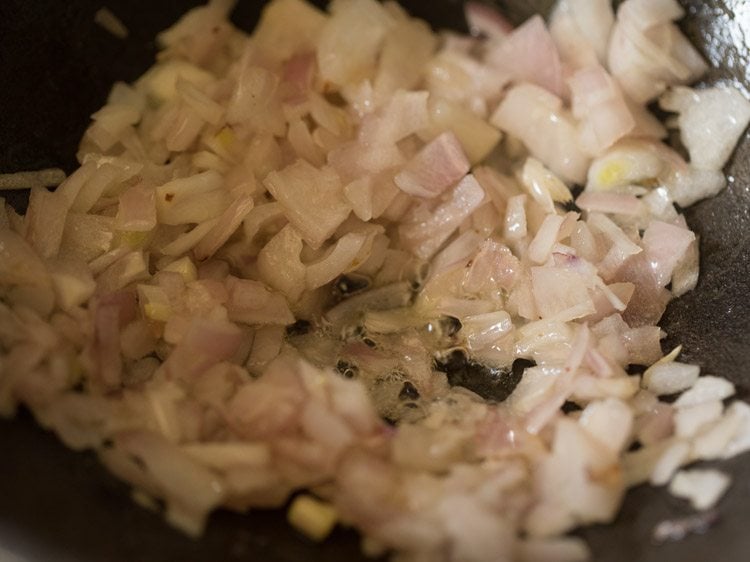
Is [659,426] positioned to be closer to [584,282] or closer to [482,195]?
[584,282]

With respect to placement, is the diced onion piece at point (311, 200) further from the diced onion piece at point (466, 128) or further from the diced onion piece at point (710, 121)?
the diced onion piece at point (710, 121)

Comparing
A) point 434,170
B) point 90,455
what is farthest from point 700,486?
point 90,455

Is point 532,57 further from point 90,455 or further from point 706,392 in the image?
point 90,455

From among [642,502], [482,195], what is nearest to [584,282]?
[482,195]

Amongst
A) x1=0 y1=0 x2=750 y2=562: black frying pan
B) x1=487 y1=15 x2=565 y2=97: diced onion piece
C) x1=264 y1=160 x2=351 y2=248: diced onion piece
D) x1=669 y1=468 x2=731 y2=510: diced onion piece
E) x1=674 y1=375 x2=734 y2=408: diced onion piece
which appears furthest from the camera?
x1=487 y1=15 x2=565 y2=97: diced onion piece

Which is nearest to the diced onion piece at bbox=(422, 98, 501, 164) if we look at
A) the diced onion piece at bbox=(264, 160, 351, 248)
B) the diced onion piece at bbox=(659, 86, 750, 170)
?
the diced onion piece at bbox=(264, 160, 351, 248)

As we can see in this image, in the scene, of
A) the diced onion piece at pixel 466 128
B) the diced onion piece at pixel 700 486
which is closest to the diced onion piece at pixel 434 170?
the diced onion piece at pixel 466 128

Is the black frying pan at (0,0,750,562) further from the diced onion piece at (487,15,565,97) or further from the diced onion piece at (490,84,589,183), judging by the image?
the diced onion piece at (490,84,589,183)

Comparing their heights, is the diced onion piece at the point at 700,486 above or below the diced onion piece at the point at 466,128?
below
